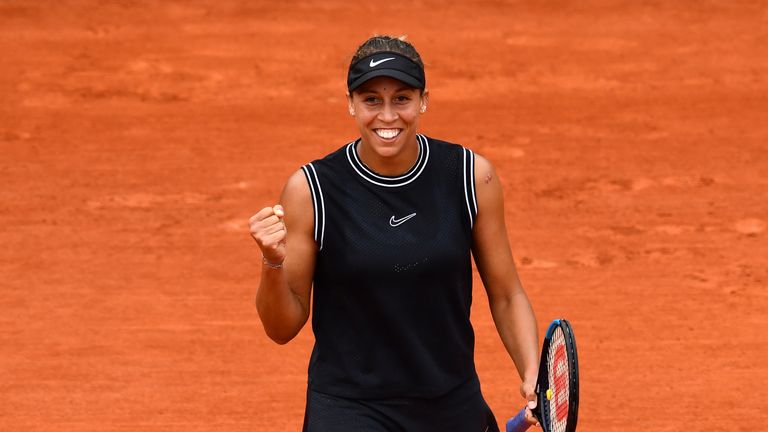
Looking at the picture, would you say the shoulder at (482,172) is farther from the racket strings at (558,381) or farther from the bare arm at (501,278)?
the racket strings at (558,381)

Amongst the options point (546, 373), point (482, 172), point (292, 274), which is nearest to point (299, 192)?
point (292, 274)

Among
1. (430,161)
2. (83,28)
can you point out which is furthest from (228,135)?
(430,161)

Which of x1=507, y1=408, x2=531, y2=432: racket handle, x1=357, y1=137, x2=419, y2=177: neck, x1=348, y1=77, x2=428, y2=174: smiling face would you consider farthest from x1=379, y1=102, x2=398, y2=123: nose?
x1=507, y1=408, x2=531, y2=432: racket handle

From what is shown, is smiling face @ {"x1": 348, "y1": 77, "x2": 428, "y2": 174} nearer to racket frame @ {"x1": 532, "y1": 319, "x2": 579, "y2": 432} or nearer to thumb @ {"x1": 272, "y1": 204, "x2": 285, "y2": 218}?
thumb @ {"x1": 272, "y1": 204, "x2": 285, "y2": 218}

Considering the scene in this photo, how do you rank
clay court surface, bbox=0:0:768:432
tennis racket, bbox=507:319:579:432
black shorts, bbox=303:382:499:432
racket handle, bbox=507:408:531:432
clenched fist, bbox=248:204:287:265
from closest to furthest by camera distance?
clenched fist, bbox=248:204:287:265 < tennis racket, bbox=507:319:579:432 < black shorts, bbox=303:382:499:432 < racket handle, bbox=507:408:531:432 < clay court surface, bbox=0:0:768:432

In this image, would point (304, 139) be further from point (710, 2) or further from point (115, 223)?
point (710, 2)

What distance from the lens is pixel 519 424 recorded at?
4.82 m

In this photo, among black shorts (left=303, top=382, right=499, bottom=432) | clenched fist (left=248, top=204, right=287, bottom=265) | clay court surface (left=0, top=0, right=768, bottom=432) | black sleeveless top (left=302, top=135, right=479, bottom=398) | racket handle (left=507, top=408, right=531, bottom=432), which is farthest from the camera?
clay court surface (left=0, top=0, right=768, bottom=432)

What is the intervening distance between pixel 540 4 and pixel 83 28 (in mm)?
4784

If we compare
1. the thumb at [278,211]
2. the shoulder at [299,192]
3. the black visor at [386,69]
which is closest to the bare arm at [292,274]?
the shoulder at [299,192]

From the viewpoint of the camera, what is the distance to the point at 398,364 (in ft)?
14.7

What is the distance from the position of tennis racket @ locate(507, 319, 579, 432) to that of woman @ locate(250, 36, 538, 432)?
0.05m

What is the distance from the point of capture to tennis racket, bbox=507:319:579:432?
4293mm

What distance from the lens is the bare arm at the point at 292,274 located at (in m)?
4.35
